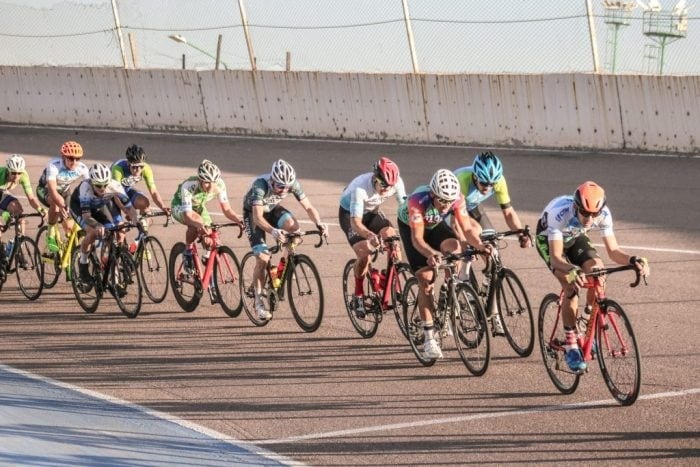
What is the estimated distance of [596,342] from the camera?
10.0 metres

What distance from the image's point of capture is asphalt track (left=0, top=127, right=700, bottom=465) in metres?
9.29

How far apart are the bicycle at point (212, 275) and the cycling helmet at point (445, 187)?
10.3 ft

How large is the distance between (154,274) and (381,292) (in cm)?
326

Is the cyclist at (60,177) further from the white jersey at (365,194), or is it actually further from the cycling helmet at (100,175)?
the white jersey at (365,194)

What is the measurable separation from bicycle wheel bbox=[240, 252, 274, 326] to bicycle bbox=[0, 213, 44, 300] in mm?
2948

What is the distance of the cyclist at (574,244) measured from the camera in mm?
9906

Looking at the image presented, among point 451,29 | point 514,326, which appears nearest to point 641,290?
point 514,326

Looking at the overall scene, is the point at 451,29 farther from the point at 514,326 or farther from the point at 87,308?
the point at 514,326

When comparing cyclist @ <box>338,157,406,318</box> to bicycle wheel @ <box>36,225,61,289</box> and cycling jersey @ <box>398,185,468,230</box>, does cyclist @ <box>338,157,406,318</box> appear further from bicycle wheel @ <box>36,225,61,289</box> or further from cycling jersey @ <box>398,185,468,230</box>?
bicycle wheel @ <box>36,225,61,289</box>

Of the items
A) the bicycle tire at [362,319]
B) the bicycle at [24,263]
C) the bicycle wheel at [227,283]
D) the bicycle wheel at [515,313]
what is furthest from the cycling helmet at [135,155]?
the bicycle wheel at [515,313]

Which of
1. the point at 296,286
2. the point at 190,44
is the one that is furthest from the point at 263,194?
the point at 190,44

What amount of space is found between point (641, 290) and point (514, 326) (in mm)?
2819

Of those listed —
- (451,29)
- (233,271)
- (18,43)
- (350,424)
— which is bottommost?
(350,424)

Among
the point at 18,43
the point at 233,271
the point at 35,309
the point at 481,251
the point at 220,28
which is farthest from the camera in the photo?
the point at 18,43
